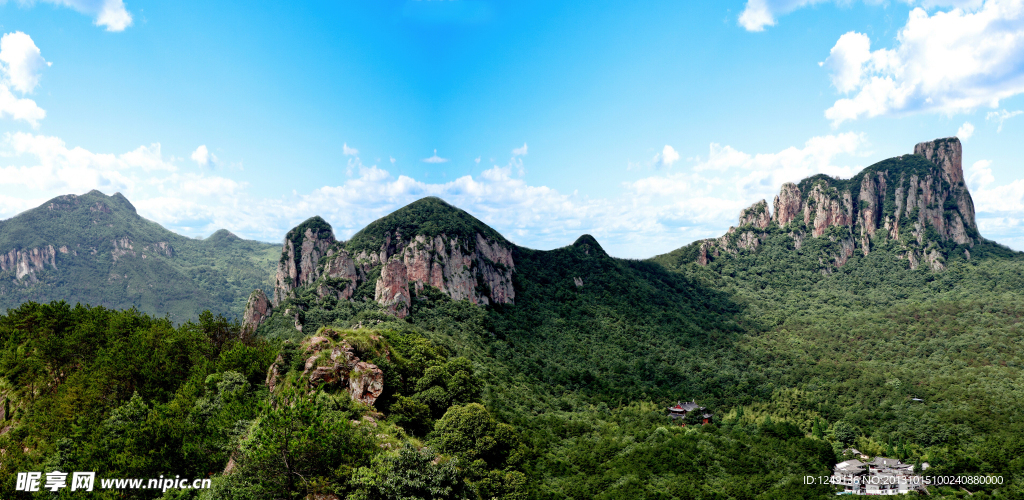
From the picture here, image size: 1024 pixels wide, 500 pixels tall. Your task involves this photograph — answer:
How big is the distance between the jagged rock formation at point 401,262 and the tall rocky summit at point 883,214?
11122 cm

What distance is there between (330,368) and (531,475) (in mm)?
20599

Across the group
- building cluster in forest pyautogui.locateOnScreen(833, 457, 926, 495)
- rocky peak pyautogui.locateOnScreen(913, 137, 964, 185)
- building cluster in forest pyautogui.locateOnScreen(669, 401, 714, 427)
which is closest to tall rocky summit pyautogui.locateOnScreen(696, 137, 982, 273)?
rocky peak pyautogui.locateOnScreen(913, 137, 964, 185)

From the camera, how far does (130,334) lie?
157 feet

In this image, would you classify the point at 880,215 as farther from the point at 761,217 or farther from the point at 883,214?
the point at 761,217

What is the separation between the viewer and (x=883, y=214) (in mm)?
176875

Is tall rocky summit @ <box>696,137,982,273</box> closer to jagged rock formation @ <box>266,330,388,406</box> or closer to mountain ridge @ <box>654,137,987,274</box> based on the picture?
mountain ridge @ <box>654,137,987,274</box>

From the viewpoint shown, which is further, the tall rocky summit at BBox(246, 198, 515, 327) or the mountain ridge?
the mountain ridge

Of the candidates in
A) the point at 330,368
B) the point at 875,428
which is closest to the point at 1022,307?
the point at 875,428

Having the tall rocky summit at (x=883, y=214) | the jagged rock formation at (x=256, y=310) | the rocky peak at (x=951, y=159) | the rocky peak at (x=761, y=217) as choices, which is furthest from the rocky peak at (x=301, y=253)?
the rocky peak at (x=951, y=159)

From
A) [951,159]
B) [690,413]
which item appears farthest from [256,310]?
[951,159]

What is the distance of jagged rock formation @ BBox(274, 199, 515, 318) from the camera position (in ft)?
315

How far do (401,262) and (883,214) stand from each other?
194m

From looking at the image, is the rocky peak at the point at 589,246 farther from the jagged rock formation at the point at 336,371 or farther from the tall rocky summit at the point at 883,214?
the jagged rock formation at the point at 336,371

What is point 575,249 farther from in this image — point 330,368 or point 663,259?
point 330,368
